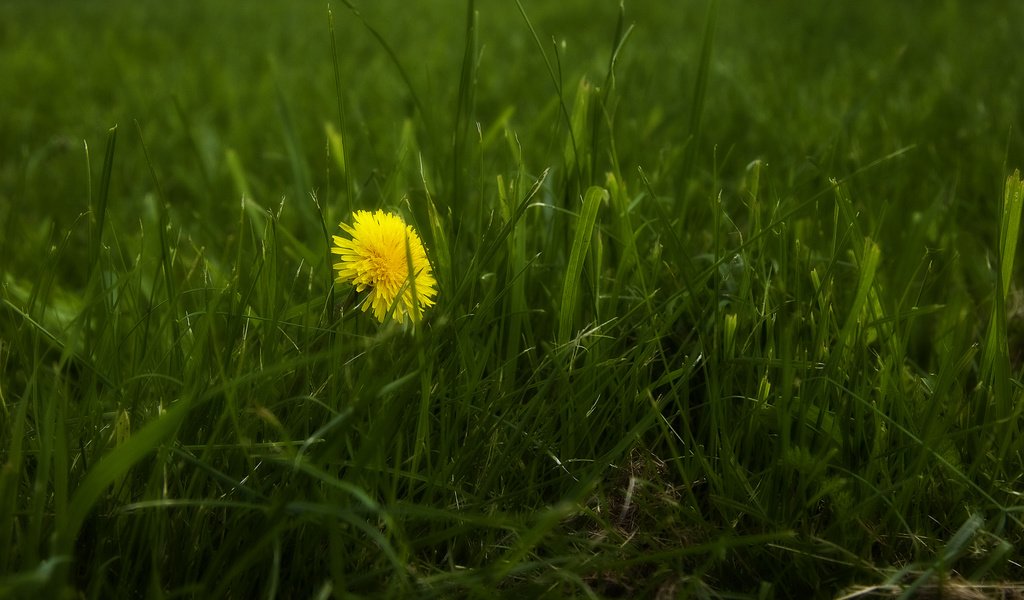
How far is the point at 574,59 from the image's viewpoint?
154 inches

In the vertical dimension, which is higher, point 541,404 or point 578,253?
point 578,253

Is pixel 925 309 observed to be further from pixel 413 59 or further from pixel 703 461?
pixel 413 59

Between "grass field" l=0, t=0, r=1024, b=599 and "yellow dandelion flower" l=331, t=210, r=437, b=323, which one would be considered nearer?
"grass field" l=0, t=0, r=1024, b=599

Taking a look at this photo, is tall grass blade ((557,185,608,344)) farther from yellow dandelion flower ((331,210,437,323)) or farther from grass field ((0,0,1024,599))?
yellow dandelion flower ((331,210,437,323))

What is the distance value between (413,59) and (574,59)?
0.70 m

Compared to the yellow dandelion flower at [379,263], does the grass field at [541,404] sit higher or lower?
lower

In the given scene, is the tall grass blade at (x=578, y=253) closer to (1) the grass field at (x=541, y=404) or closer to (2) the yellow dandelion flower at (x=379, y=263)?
(1) the grass field at (x=541, y=404)

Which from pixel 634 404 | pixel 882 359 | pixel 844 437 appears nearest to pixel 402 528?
pixel 634 404

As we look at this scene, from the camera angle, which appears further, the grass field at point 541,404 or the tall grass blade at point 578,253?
Result: the tall grass blade at point 578,253

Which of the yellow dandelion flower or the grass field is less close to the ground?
the yellow dandelion flower

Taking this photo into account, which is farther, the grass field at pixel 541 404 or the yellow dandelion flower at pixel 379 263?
the yellow dandelion flower at pixel 379 263

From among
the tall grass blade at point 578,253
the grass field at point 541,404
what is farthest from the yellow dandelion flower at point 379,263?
the tall grass blade at point 578,253

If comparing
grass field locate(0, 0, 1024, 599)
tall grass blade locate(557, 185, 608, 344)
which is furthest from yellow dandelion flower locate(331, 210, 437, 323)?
tall grass blade locate(557, 185, 608, 344)

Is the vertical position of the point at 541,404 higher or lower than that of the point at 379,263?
lower
